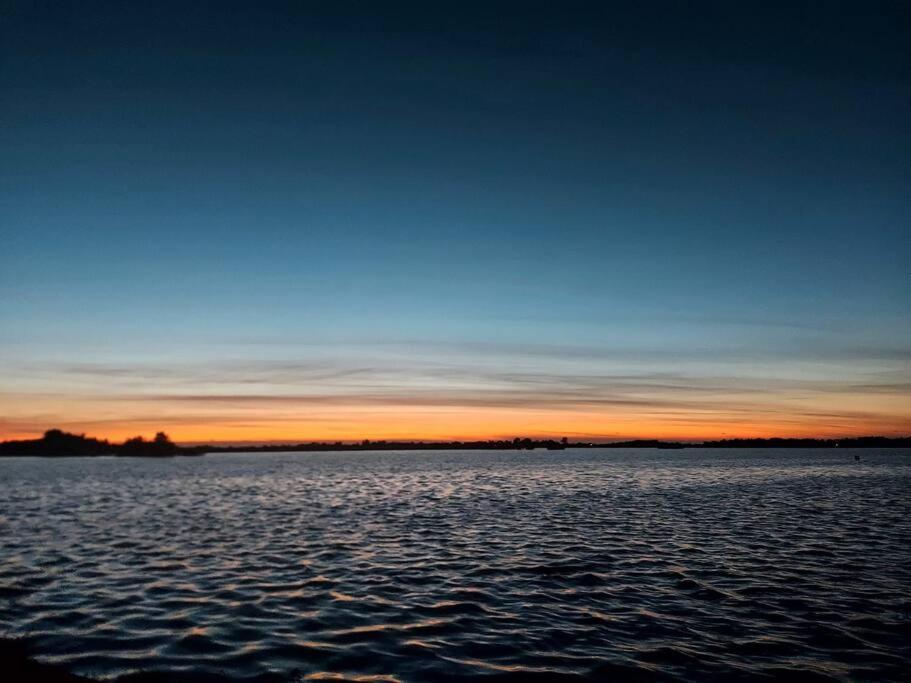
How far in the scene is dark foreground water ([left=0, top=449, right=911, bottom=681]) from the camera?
1490 centimetres

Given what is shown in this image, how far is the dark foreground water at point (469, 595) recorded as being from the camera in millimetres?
14898

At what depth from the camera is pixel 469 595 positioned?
2095 cm

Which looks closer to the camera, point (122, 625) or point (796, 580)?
point (122, 625)

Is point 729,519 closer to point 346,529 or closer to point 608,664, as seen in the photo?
point 346,529

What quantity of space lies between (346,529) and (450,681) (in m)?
25.1

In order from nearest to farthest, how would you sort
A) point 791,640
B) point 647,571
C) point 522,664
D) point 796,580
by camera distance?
point 522,664
point 791,640
point 796,580
point 647,571

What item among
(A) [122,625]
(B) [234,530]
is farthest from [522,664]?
(B) [234,530]

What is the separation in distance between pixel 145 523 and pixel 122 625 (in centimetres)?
2673

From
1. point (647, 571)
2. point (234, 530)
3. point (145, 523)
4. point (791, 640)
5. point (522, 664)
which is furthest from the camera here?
point (145, 523)

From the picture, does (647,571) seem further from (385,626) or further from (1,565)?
(1,565)

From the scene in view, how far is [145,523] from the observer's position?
135 ft

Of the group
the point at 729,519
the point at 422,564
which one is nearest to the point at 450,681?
the point at 422,564

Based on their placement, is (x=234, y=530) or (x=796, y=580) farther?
(x=234, y=530)

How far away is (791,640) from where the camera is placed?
16500 millimetres
